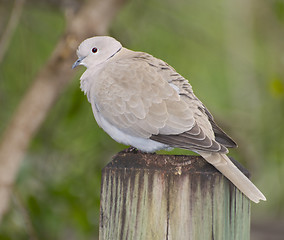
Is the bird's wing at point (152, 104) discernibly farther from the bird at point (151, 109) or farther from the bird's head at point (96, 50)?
the bird's head at point (96, 50)

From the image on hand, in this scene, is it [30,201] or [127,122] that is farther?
[30,201]

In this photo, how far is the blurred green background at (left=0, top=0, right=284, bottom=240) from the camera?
4.20m

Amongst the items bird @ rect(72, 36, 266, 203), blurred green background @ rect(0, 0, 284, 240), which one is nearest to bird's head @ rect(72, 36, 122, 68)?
bird @ rect(72, 36, 266, 203)

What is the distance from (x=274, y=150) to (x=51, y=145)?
7.28 ft

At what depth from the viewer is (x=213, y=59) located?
24.3 ft

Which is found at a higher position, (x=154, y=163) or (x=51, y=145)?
(x=51, y=145)

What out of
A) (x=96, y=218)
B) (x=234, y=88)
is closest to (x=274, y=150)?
(x=234, y=88)

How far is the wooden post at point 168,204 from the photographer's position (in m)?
1.95

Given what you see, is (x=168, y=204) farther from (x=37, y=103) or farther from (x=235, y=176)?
(x=37, y=103)

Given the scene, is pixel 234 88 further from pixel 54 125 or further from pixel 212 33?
pixel 54 125

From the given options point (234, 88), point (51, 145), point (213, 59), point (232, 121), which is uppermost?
point (213, 59)

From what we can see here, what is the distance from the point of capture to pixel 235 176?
6.65 ft

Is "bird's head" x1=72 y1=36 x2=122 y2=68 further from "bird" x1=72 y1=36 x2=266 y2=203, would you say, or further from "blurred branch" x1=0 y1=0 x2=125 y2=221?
"blurred branch" x1=0 y1=0 x2=125 y2=221

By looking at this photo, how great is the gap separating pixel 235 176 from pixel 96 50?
1320 mm
